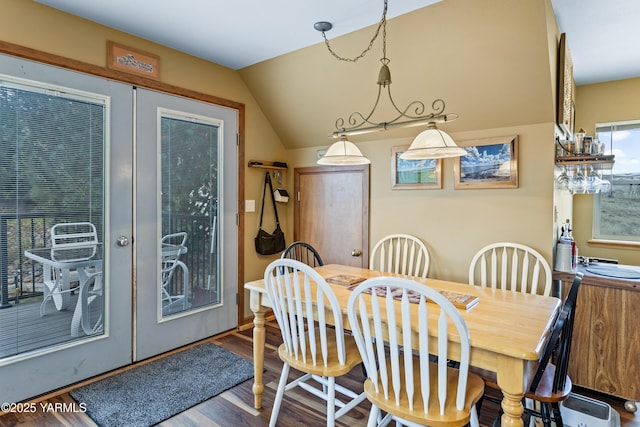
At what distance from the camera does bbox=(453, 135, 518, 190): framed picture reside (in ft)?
8.57

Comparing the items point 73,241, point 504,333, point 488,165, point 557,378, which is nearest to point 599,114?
point 488,165

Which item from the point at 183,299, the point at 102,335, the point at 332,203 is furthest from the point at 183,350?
the point at 332,203

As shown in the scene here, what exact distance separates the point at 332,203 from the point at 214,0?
6.64 ft

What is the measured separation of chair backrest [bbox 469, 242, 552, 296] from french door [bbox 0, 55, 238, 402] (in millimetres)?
2137

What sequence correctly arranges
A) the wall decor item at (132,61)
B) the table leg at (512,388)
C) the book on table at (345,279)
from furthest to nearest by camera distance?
1. the wall decor item at (132,61)
2. the book on table at (345,279)
3. the table leg at (512,388)

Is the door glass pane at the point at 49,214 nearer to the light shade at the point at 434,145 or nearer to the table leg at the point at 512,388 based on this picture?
the light shade at the point at 434,145

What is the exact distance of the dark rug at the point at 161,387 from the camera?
213 centimetres

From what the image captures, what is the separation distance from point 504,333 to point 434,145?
2.91ft

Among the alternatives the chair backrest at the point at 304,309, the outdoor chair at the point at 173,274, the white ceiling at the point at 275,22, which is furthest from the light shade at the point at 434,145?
the outdoor chair at the point at 173,274

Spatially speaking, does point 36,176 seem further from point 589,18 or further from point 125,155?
point 589,18

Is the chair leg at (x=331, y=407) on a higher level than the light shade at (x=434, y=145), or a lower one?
lower

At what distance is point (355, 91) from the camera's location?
3020 mm

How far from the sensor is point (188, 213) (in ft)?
10.1

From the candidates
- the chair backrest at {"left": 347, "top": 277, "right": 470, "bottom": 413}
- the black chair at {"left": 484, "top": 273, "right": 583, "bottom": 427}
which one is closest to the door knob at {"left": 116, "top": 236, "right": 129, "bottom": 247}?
the chair backrest at {"left": 347, "top": 277, "right": 470, "bottom": 413}
